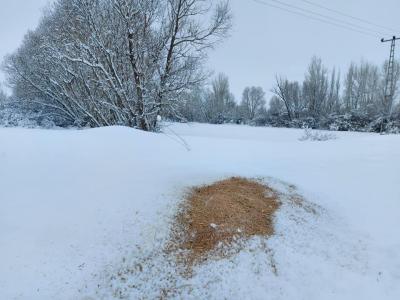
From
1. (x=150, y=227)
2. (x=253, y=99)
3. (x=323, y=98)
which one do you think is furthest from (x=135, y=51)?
(x=253, y=99)

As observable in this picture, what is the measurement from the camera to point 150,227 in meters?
3.45

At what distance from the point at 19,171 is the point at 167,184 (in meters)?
2.09

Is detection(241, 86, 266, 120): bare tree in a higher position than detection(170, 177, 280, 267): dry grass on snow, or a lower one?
higher

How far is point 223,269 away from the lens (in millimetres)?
3021

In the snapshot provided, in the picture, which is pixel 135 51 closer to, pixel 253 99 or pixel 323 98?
pixel 323 98

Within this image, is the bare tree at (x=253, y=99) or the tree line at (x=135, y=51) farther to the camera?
the bare tree at (x=253, y=99)

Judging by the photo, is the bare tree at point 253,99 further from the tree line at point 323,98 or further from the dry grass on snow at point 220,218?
the dry grass on snow at point 220,218

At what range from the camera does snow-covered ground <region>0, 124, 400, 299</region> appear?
284cm

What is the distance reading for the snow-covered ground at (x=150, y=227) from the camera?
2.84 meters

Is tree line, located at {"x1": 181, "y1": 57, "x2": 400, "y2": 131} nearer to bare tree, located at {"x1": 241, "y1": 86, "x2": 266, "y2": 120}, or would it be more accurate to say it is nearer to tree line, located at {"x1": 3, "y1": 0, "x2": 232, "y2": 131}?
bare tree, located at {"x1": 241, "y1": 86, "x2": 266, "y2": 120}

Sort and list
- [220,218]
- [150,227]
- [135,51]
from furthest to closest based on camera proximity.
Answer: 1. [135,51]
2. [220,218]
3. [150,227]

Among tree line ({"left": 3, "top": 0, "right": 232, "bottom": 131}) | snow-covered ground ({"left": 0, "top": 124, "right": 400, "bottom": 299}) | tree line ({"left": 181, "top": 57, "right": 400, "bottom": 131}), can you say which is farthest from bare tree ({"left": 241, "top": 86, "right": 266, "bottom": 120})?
snow-covered ground ({"left": 0, "top": 124, "right": 400, "bottom": 299})

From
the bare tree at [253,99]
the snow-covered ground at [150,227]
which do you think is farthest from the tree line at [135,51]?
the bare tree at [253,99]

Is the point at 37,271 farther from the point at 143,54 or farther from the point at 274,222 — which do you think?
the point at 143,54
